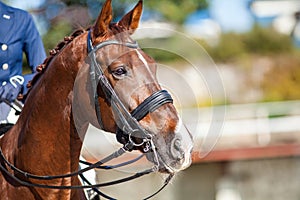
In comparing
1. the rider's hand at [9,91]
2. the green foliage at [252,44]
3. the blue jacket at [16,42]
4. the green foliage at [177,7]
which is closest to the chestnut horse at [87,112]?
the rider's hand at [9,91]

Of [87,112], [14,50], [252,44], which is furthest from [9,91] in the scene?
[252,44]

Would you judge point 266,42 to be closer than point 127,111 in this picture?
No

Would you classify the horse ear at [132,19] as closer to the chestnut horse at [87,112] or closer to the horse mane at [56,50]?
the chestnut horse at [87,112]

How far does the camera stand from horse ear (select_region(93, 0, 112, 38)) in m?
3.37

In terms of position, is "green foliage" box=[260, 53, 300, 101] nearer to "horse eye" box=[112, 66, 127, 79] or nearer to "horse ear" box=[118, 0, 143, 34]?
"horse ear" box=[118, 0, 143, 34]

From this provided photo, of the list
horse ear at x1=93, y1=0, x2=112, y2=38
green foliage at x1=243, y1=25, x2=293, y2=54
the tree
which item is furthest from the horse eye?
green foliage at x1=243, y1=25, x2=293, y2=54

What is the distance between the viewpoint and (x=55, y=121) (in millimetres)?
3598

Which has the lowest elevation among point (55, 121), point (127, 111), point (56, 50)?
point (55, 121)

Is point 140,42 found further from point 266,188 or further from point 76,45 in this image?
point 266,188

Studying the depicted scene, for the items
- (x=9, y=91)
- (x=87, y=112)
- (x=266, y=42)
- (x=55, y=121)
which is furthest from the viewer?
(x=266, y=42)

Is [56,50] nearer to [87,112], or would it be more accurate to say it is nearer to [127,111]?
[87,112]

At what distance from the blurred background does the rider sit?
0.29m

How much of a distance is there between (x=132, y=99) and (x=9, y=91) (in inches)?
42.8

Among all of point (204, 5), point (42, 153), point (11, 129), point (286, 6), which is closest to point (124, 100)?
point (42, 153)
